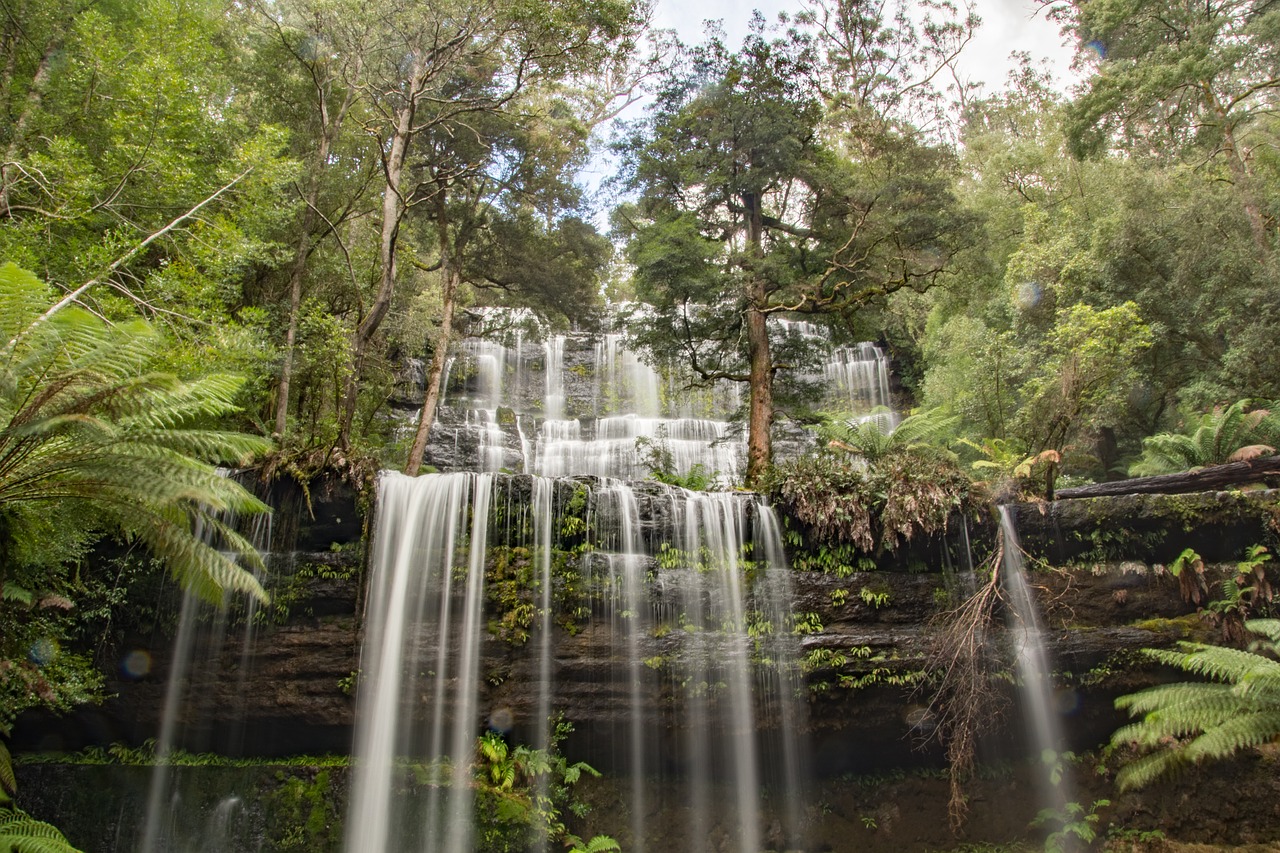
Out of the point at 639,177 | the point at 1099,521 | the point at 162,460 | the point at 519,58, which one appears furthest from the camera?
the point at 639,177

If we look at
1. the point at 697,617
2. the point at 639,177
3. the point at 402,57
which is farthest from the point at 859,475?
the point at 402,57

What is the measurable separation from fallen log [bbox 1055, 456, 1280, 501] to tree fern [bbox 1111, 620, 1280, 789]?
2361 mm

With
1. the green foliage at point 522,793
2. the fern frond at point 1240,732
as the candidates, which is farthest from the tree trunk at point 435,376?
the fern frond at point 1240,732

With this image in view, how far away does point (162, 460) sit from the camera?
216 inches

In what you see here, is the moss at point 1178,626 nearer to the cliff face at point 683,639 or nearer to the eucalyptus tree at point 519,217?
the cliff face at point 683,639

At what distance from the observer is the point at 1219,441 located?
35.9ft

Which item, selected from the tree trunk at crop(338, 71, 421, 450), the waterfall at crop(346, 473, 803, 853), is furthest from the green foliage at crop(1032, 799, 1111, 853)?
the tree trunk at crop(338, 71, 421, 450)

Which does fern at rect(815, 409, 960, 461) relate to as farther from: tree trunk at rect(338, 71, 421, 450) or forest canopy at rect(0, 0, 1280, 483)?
tree trunk at rect(338, 71, 421, 450)

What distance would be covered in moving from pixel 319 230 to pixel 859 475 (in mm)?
11087

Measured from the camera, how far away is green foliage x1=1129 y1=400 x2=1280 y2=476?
1082 centimetres

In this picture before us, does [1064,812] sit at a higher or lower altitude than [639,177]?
lower

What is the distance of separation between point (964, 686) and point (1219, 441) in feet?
19.5

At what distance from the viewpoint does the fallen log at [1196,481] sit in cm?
1026

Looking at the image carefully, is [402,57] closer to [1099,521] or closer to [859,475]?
[859,475]
